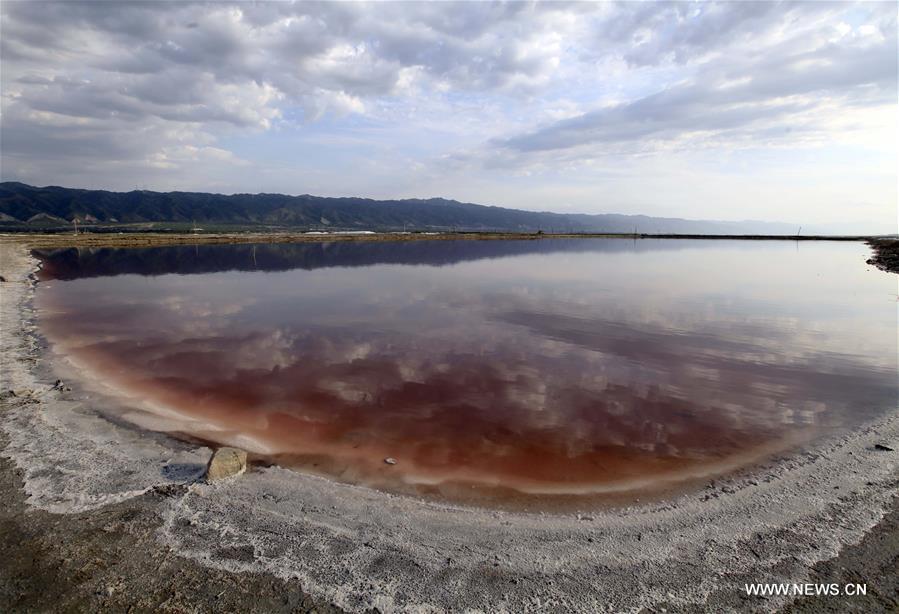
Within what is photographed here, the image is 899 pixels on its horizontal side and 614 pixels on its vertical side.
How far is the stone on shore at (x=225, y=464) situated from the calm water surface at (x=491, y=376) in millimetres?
840

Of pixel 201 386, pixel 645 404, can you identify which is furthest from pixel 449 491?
pixel 201 386

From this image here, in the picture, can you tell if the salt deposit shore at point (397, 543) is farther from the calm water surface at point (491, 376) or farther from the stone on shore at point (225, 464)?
the calm water surface at point (491, 376)

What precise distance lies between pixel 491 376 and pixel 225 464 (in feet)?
27.4

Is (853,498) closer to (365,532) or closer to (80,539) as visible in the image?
(365,532)

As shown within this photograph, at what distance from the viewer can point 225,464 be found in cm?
857

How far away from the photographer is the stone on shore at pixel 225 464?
27.6ft

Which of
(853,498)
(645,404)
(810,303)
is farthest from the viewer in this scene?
(810,303)

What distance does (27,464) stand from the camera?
8.77 metres

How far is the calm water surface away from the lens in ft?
32.2

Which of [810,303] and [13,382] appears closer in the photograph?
[13,382]

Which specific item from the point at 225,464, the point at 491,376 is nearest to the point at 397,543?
the point at 225,464

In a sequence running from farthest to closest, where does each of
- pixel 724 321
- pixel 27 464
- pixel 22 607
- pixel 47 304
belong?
1. pixel 47 304
2. pixel 724 321
3. pixel 27 464
4. pixel 22 607

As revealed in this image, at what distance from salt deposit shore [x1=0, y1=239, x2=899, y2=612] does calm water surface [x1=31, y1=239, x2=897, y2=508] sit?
1024 mm

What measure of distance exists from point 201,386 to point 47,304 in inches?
779
